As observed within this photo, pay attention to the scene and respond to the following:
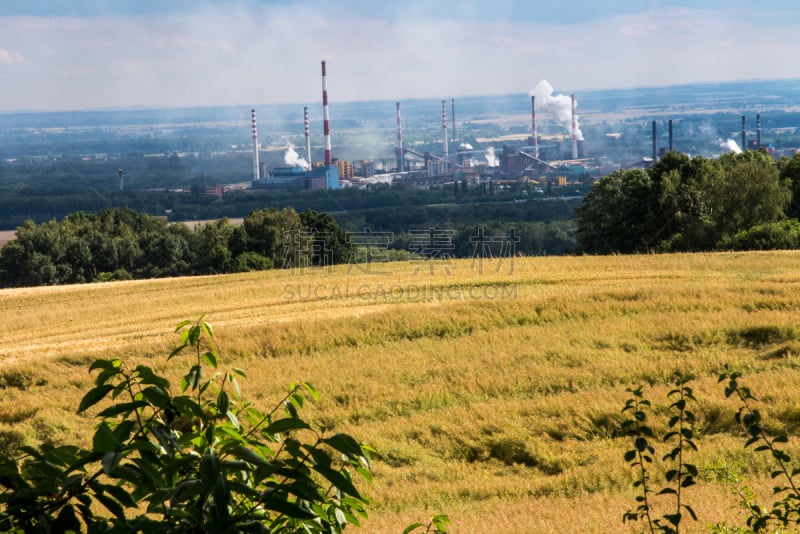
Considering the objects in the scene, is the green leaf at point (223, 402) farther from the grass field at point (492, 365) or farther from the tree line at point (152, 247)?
the tree line at point (152, 247)

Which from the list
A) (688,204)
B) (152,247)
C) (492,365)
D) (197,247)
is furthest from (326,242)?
(492,365)

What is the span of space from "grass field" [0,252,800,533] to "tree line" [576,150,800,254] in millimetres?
16406

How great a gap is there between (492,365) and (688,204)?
3132 cm

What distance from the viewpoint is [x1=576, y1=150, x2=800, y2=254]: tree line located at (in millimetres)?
40688

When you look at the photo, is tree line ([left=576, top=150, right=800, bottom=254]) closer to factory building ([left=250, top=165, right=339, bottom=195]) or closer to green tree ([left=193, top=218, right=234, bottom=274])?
green tree ([left=193, top=218, right=234, bottom=274])

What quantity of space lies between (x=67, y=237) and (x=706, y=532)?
65004mm

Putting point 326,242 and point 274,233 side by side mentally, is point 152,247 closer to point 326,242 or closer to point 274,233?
point 274,233

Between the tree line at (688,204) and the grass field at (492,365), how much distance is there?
16.4m

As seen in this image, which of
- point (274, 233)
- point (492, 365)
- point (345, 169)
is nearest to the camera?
point (492, 365)

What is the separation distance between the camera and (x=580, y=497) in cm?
828

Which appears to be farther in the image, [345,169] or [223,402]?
[345,169]

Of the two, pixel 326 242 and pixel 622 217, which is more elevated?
pixel 622 217

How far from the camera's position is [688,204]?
140 feet

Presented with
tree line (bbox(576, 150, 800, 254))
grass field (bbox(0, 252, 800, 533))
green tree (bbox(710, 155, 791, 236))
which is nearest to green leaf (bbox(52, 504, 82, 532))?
grass field (bbox(0, 252, 800, 533))
